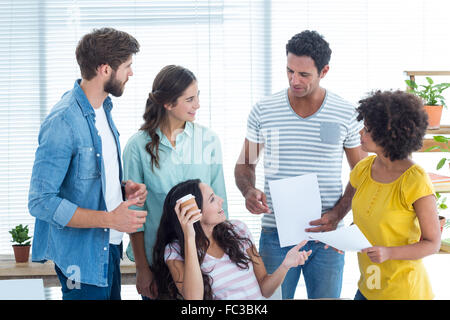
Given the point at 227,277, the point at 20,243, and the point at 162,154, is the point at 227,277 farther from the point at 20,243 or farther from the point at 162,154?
the point at 20,243

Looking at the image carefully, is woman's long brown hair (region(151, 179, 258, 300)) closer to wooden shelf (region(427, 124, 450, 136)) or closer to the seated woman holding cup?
the seated woman holding cup

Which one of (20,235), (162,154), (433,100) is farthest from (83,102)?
(433,100)

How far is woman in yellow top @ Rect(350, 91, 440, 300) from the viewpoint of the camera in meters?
1.10

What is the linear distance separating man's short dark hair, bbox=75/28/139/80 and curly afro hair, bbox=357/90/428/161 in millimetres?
604

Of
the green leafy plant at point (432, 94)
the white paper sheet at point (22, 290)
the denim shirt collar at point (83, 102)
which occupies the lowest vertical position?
the white paper sheet at point (22, 290)

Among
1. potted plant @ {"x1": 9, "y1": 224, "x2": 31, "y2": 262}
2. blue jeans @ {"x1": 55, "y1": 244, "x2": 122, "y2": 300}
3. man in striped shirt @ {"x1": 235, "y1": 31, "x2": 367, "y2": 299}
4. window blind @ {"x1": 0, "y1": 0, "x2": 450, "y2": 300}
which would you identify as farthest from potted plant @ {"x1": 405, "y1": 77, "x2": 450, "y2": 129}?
potted plant @ {"x1": 9, "y1": 224, "x2": 31, "y2": 262}

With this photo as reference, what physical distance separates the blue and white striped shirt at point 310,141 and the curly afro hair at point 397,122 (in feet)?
0.81

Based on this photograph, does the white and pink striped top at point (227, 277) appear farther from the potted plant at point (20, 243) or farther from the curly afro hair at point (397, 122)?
the potted plant at point (20, 243)

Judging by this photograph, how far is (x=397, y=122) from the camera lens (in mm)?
1125

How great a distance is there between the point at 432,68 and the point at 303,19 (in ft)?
2.55

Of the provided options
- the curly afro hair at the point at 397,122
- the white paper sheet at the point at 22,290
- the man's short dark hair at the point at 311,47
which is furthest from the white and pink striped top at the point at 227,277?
the man's short dark hair at the point at 311,47

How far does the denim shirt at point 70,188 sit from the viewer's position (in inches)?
44.4
